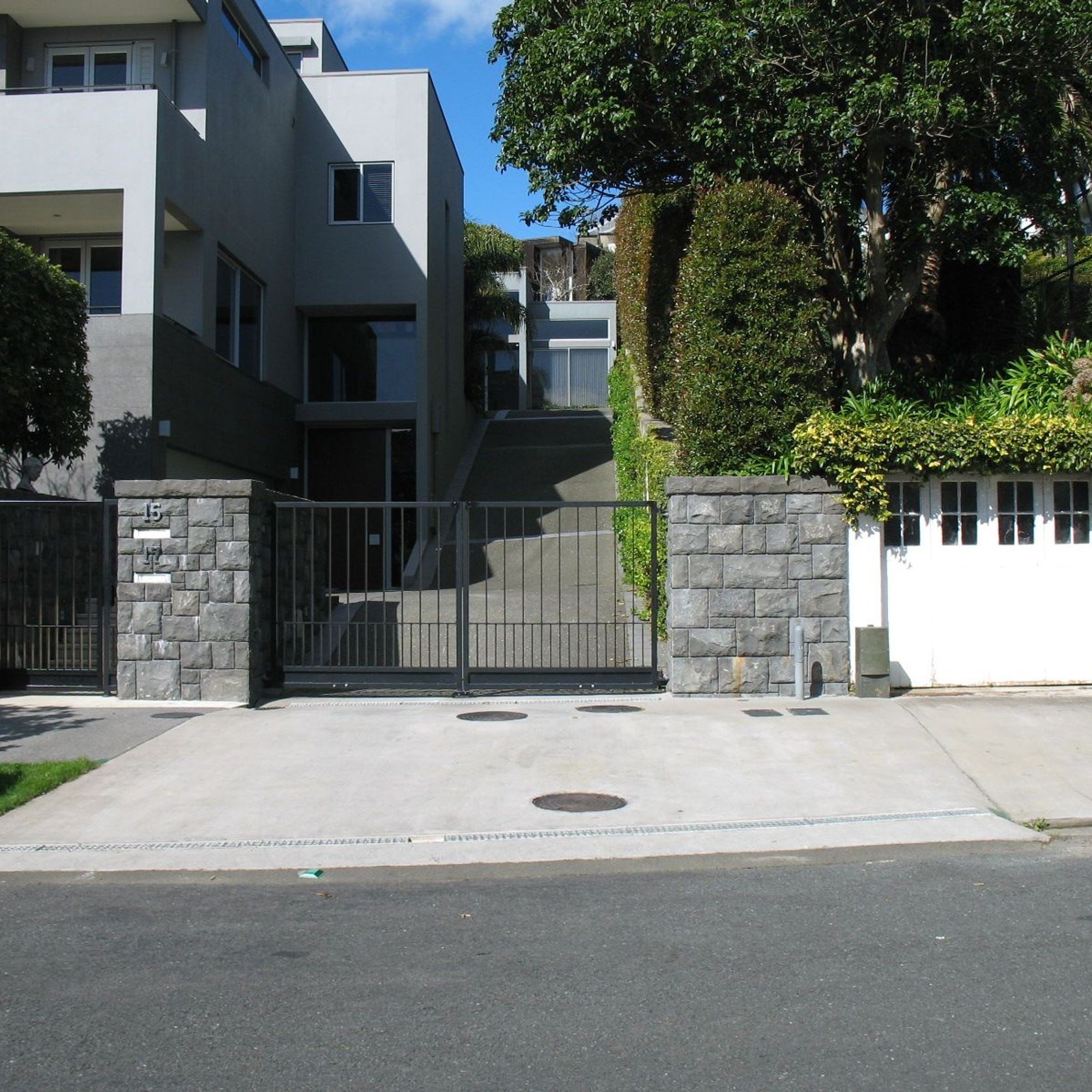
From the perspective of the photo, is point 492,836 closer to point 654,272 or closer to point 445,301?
point 654,272

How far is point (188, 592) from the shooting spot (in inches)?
435

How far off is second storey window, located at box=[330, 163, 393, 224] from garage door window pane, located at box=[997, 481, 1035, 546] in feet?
54.4

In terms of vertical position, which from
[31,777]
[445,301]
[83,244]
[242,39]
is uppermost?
[242,39]

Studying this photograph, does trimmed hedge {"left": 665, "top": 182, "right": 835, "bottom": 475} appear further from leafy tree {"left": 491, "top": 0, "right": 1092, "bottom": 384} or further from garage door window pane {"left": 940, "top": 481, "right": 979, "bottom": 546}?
garage door window pane {"left": 940, "top": 481, "right": 979, "bottom": 546}

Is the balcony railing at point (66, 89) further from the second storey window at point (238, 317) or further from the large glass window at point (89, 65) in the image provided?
the second storey window at point (238, 317)

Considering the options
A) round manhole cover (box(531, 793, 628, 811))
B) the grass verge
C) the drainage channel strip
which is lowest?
the drainage channel strip

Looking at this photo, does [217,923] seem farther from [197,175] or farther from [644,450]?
[197,175]

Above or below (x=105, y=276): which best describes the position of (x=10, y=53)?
above

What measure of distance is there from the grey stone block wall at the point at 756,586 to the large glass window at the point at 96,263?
12.3 m

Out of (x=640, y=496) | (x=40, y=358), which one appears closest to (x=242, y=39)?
(x=40, y=358)

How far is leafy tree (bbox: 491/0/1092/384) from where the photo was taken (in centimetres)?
1144

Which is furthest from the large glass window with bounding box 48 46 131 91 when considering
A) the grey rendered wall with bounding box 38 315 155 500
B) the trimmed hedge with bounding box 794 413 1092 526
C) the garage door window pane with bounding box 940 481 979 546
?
the garage door window pane with bounding box 940 481 979 546

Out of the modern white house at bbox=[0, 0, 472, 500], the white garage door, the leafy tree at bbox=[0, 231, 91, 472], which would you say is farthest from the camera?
the modern white house at bbox=[0, 0, 472, 500]

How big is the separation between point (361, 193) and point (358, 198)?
0.13 meters
